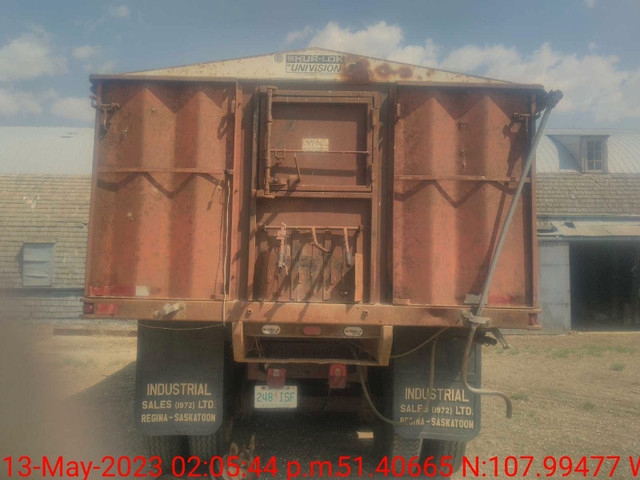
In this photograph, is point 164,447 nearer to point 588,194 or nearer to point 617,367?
point 617,367

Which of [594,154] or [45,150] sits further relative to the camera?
[45,150]

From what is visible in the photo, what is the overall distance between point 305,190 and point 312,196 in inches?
2.9

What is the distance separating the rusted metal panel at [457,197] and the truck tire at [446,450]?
60.6 inches

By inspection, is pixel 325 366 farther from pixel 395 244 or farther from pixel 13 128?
pixel 13 128

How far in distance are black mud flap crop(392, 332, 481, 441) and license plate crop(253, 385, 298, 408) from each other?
33.7 inches

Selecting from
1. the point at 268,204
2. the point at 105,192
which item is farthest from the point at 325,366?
the point at 105,192

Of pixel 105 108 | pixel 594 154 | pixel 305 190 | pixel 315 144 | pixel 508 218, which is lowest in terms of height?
pixel 508 218

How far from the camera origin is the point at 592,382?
346 inches

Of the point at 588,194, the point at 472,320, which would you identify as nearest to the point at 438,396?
the point at 472,320

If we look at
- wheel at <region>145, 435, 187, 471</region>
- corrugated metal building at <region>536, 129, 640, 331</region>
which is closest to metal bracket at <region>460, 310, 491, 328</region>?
wheel at <region>145, 435, 187, 471</region>

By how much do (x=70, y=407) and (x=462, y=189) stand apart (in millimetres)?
5881

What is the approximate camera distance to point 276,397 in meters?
4.16

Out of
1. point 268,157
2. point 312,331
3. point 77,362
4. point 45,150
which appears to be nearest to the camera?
point 312,331

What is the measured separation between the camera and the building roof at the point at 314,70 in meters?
3.94
